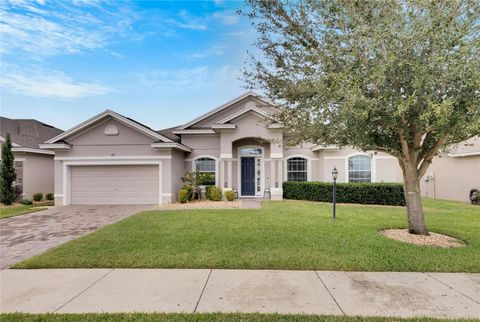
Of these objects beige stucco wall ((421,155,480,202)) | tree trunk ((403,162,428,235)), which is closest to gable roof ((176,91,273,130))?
tree trunk ((403,162,428,235))

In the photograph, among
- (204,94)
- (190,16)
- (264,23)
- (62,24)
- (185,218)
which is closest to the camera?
(264,23)

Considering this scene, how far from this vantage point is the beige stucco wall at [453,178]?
1555cm

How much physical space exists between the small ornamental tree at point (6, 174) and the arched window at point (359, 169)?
19.4 m

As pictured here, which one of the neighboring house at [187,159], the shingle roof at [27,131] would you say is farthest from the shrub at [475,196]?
the shingle roof at [27,131]

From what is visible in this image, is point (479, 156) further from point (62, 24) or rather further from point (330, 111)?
point (62, 24)

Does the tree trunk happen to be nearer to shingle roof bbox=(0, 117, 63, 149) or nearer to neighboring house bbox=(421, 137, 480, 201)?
neighboring house bbox=(421, 137, 480, 201)

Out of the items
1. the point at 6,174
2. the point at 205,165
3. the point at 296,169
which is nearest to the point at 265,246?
the point at 205,165

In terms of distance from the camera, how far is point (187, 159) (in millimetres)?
16500

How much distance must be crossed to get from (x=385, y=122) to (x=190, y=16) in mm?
10673

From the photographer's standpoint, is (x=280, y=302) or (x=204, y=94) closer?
(x=280, y=302)

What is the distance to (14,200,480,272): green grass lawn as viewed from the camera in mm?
5215

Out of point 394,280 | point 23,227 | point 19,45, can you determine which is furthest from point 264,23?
point 19,45

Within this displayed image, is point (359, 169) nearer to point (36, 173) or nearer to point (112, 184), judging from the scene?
point (112, 184)

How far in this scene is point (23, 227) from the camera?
9016 millimetres
